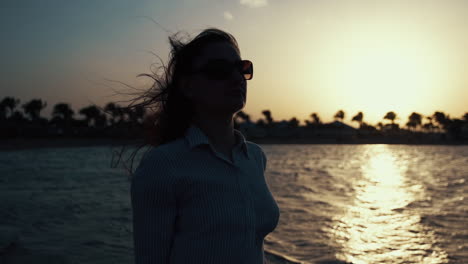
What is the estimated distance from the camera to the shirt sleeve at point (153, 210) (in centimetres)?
145

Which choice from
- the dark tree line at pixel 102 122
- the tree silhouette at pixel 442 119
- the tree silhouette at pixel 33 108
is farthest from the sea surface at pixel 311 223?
the tree silhouette at pixel 442 119

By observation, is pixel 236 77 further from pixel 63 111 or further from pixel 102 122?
pixel 63 111

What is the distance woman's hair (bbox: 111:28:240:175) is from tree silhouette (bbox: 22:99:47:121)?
102501 mm

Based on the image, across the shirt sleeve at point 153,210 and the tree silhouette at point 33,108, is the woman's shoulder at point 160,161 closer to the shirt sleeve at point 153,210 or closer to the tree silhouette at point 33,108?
the shirt sleeve at point 153,210

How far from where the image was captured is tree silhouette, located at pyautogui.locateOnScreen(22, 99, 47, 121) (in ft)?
297

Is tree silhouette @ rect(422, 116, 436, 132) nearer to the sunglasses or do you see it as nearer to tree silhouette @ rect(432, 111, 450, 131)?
tree silhouette @ rect(432, 111, 450, 131)

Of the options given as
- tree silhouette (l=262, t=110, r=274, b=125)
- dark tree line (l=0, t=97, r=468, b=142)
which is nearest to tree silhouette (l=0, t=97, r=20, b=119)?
dark tree line (l=0, t=97, r=468, b=142)

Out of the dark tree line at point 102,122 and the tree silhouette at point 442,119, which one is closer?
the dark tree line at point 102,122

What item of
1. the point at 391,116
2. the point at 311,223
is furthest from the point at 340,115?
the point at 311,223

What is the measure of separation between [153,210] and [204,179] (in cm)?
25

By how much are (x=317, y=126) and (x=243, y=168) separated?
11725 cm

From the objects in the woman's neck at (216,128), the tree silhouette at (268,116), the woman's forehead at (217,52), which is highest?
the tree silhouette at (268,116)

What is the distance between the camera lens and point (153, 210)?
4.82ft

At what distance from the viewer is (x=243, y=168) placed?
1.71 meters
